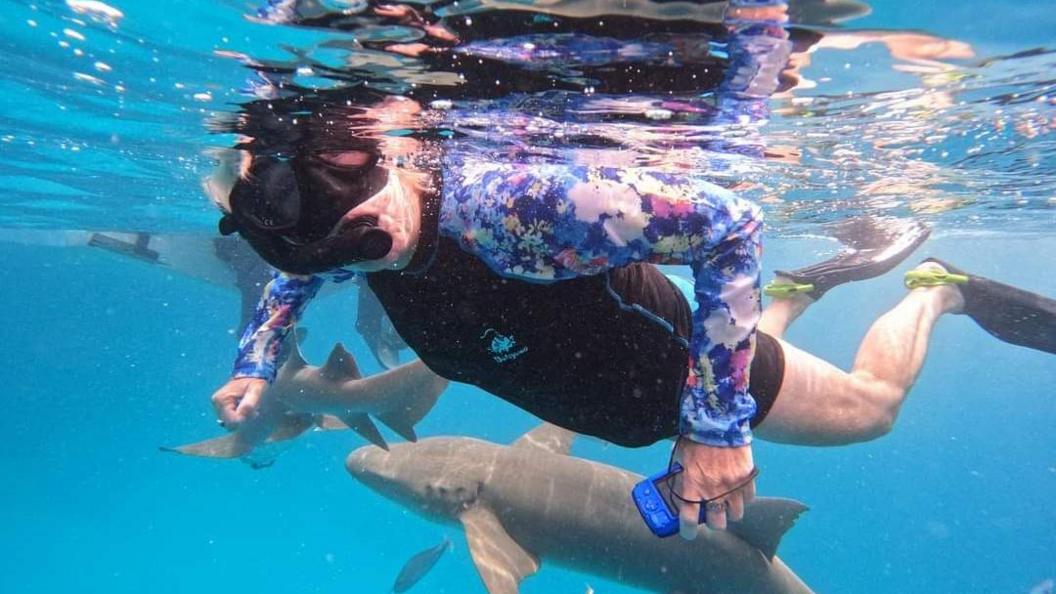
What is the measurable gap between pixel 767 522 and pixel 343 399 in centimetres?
470

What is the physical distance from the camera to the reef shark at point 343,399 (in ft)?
22.3

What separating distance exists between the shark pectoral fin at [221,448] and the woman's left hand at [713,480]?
7.70 meters

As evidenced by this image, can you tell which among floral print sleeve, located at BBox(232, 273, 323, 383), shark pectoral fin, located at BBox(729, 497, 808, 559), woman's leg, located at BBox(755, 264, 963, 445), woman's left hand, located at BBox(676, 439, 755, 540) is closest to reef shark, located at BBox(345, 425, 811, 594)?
shark pectoral fin, located at BBox(729, 497, 808, 559)

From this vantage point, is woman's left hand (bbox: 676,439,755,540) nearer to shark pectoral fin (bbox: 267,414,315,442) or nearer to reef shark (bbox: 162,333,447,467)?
reef shark (bbox: 162,333,447,467)

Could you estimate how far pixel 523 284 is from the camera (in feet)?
10.6

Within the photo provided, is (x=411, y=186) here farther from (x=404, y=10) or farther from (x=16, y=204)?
(x=16, y=204)

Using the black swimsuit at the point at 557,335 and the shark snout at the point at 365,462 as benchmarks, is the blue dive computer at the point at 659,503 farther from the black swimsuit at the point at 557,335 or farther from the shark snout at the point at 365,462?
the shark snout at the point at 365,462

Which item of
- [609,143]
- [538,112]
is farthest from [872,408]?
[609,143]

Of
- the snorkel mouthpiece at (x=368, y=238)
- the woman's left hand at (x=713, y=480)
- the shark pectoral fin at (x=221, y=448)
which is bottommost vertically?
the shark pectoral fin at (x=221, y=448)

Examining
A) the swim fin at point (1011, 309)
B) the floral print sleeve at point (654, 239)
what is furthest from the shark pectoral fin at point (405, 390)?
the swim fin at point (1011, 309)

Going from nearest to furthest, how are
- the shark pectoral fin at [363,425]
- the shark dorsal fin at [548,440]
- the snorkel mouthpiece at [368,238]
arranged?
1. the snorkel mouthpiece at [368,238]
2. the shark pectoral fin at [363,425]
3. the shark dorsal fin at [548,440]

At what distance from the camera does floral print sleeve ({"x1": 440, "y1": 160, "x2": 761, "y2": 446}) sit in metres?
2.72

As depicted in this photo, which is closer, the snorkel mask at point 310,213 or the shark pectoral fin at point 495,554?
the snorkel mask at point 310,213

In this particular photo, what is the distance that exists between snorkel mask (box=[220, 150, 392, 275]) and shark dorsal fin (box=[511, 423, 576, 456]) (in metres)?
6.28
